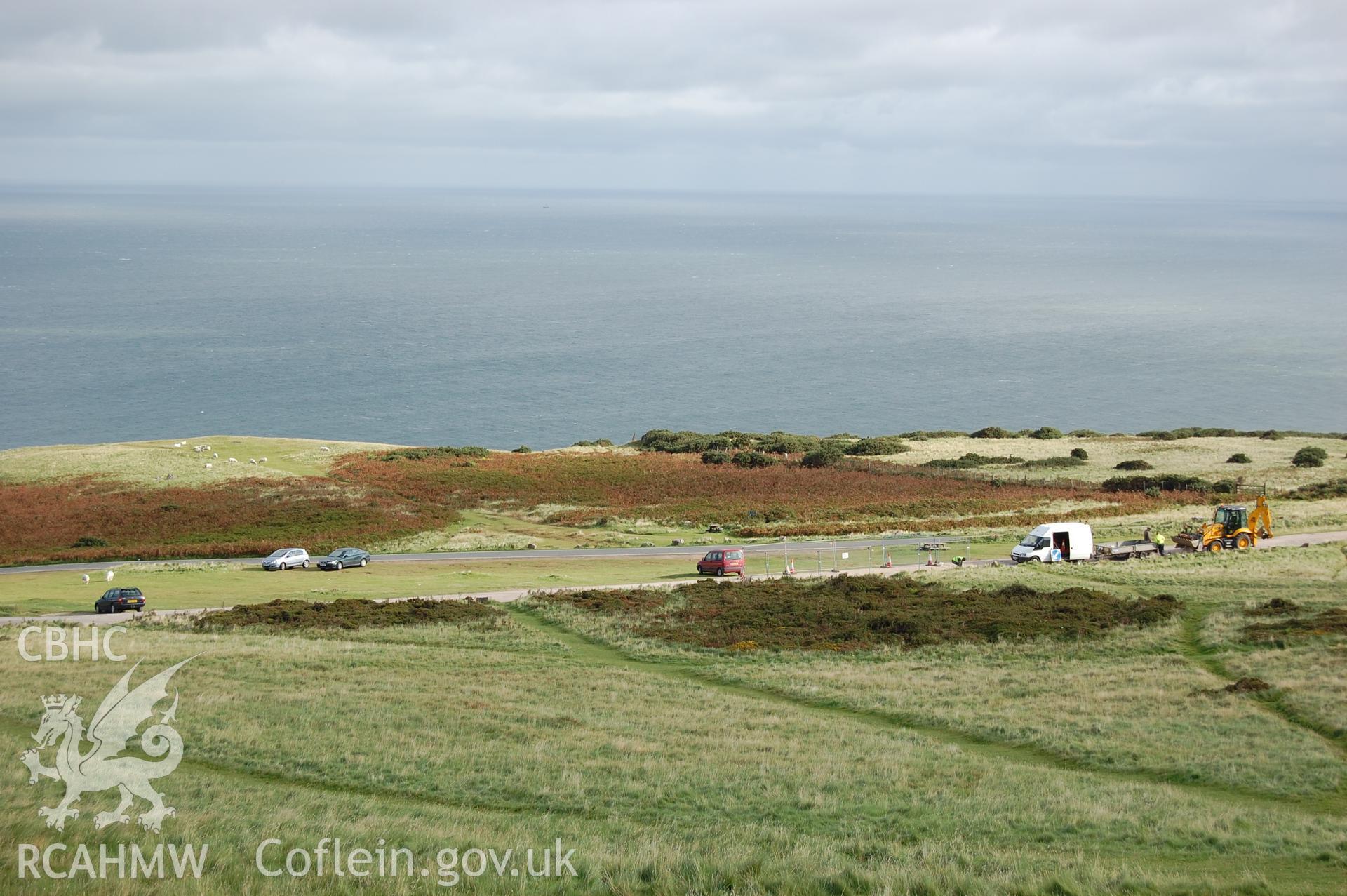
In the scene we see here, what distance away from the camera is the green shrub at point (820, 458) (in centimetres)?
7138

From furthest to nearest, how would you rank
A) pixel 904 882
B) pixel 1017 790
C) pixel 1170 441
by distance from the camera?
1. pixel 1170 441
2. pixel 1017 790
3. pixel 904 882

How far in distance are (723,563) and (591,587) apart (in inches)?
223

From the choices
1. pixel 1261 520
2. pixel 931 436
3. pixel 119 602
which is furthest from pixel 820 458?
pixel 119 602

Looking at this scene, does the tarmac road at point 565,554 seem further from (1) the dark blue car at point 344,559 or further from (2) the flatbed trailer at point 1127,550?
(2) the flatbed trailer at point 1127,550

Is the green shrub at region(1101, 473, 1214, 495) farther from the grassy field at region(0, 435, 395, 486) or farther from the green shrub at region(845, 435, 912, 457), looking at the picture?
the grassy field at region(0, 435, 395, 486)

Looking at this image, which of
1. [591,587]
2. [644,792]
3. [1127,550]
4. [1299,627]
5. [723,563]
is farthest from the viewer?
[1127,550]

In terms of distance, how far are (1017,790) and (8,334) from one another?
185957 millimetres

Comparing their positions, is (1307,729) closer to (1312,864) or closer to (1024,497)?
(1312,864)

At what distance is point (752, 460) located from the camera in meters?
71.1

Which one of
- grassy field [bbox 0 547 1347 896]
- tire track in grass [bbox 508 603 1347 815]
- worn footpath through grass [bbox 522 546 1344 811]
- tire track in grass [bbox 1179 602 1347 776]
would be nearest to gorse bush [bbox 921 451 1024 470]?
worn footpath through grass [bbox 522 546 1344 811]

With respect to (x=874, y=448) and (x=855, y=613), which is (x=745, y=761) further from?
(x=874, y=448)

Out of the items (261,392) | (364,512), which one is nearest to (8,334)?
(261,392)

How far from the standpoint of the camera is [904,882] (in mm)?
11531

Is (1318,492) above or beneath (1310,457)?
beneath
